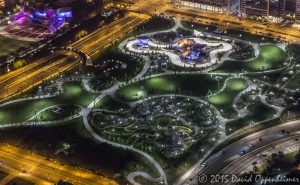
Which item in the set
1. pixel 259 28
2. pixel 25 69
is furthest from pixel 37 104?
pixel 259 28

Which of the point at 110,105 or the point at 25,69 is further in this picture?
the point at 25,69

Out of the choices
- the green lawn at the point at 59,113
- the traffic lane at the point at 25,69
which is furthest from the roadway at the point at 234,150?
the traffic lane at the point at 25,69

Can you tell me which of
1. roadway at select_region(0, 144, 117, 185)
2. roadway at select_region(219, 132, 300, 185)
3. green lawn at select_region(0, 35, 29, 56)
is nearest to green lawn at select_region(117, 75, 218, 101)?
roadway at select_region(219, 132, 300, 185)

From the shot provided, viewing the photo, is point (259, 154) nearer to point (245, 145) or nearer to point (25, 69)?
point (245, 145)

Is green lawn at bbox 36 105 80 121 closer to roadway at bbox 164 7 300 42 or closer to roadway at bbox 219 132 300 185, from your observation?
roadway at bbox 219 132 300 185

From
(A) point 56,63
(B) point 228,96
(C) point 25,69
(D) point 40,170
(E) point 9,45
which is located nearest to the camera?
(D) point 40,170

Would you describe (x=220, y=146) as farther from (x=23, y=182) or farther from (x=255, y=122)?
(x=23, y=182)

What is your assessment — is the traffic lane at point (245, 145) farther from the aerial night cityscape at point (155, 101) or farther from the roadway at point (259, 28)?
the roadway at point (259, 28)
